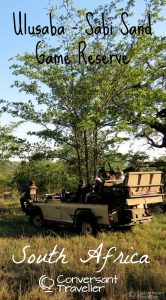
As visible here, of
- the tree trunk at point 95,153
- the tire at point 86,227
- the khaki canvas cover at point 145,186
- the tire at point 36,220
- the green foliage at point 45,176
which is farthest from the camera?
the green foliage at point 45,176

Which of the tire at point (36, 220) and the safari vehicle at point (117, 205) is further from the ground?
the safari vehicle at point (117, 205)

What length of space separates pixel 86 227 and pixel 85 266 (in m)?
4.43

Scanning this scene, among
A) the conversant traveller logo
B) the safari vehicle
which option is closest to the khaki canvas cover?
the safari vehicle

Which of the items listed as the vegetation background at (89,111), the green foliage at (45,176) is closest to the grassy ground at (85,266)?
the vegetation background at (89,111)

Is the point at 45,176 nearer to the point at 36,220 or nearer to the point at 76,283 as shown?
the point at 36,220

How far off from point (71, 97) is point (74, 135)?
1.64 m

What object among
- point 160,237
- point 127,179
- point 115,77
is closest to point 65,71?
point 115,77

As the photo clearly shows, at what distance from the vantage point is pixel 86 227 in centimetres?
1352

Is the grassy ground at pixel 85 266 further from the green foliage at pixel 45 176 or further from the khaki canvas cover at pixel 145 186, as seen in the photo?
the green foliage at pixel 45 176

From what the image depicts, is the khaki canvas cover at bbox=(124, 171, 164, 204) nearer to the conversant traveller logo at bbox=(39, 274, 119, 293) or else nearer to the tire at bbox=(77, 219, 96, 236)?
the tire at bbox=(77, 219, 96, 236)

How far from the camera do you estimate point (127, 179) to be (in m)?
12.8

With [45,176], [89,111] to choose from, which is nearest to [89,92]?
[89,111]

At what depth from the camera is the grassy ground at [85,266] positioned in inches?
285

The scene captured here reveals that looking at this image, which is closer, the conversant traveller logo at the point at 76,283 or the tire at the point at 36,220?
the conversant traveller logo at the point at 76,283
